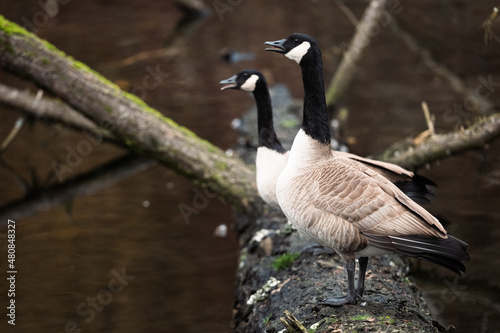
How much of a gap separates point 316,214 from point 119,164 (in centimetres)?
701

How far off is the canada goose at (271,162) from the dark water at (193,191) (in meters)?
1.58

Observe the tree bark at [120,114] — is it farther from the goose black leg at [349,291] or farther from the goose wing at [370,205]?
the goose black leg at [349,291]

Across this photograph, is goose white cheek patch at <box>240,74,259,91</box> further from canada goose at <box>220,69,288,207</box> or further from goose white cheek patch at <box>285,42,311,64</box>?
goose white cheek patch at <box>285,42,311,64</box>

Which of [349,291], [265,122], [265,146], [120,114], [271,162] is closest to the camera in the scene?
[349,291]

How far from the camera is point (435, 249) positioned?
440 centimetres

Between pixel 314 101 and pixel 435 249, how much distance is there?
1.68m

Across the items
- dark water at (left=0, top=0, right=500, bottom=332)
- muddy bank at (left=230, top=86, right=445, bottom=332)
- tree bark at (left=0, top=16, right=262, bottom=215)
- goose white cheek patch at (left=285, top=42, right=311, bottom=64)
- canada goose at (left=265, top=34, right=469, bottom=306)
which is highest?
goose white cheek patch at (left=285, top=42, right=311, bottom=64)

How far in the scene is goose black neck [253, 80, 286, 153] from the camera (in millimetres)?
7004

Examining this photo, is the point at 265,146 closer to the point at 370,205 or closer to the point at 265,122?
the point at 265,122

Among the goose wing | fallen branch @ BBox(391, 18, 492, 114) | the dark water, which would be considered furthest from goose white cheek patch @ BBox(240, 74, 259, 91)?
fallen branch @ BBox(391, 18, 492, 114)

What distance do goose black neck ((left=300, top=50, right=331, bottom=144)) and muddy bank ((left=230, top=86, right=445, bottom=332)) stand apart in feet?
4.24

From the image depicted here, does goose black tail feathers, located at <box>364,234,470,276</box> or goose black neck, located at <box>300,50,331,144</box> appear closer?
goose black tail feathers, located at <box>364,234,470,276</box>

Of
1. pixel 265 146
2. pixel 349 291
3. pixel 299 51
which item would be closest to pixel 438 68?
pixel 265 146

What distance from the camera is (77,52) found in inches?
690
